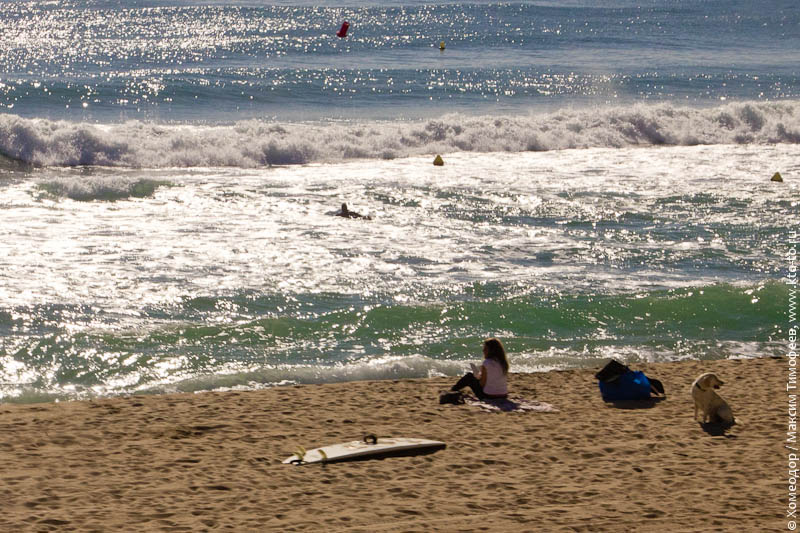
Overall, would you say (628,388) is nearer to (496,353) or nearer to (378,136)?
(496,353)

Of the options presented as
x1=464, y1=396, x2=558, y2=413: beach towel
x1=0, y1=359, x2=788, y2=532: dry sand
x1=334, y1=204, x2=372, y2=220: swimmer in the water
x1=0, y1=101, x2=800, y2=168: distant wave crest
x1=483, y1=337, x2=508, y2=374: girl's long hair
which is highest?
x1=0, y1=101, x2=800, y2=168: distant wave crest

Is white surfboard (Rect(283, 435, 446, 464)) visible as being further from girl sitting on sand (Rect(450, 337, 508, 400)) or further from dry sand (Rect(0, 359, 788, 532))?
girl sitting on sand (Rect(450, 337, 508, 400))

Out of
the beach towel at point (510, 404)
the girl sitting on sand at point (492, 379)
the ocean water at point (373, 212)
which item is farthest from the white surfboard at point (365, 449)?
the ocean water at point (373, 212)

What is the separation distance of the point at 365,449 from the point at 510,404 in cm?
209

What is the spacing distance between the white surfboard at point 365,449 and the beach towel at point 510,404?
1307 mm

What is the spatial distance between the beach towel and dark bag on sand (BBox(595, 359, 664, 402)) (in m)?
0.66

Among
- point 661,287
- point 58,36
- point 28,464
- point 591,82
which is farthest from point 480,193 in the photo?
point 58,36

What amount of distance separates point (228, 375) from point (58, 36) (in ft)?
132

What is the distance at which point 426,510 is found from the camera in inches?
258

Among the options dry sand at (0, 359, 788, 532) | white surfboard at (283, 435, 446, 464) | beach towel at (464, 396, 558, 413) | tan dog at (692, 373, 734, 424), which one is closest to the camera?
dry sand at (0, 359, 788, 532)

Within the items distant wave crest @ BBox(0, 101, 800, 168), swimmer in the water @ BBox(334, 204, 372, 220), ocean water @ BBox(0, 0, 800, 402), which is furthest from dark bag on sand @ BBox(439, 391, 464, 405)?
distant wave crest @ BBox(0, 101, 800, 168)

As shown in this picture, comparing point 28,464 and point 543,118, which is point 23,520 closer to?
point 28,464

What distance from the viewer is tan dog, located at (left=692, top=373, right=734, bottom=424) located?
838 cm

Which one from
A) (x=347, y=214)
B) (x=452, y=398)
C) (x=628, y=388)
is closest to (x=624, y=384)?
(x=628, y=388)
